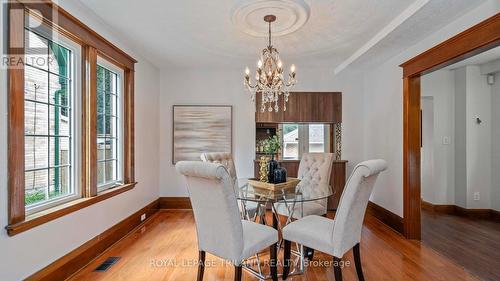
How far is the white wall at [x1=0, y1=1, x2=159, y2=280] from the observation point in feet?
5.34

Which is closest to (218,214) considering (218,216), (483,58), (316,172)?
(218,216)

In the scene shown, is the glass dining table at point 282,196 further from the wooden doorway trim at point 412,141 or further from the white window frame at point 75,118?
the white window frame at point 75,118

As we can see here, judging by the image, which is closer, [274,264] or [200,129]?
[274,264]

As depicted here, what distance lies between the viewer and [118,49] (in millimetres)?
2992

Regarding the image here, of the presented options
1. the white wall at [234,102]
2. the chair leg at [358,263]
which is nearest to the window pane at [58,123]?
the white wall at [234,102]

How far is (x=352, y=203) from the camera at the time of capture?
1.75 m

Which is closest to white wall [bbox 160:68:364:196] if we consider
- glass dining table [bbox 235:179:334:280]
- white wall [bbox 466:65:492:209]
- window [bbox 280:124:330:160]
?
window [bbox 280:124:330:160]

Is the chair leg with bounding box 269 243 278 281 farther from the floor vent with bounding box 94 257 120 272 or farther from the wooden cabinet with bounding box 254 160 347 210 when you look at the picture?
the wooden cabinet with bounding box 254 160 347 210

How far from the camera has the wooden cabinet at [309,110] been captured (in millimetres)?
4289

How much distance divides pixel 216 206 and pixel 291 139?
9.82ft

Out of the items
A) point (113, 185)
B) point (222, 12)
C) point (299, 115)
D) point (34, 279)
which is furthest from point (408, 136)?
point (34, 279)

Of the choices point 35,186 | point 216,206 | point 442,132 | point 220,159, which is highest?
point 442,132

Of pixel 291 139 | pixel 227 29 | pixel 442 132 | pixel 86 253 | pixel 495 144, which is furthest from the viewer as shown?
pixel 291 139

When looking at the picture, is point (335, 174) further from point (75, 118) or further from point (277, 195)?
point (75, 118)
